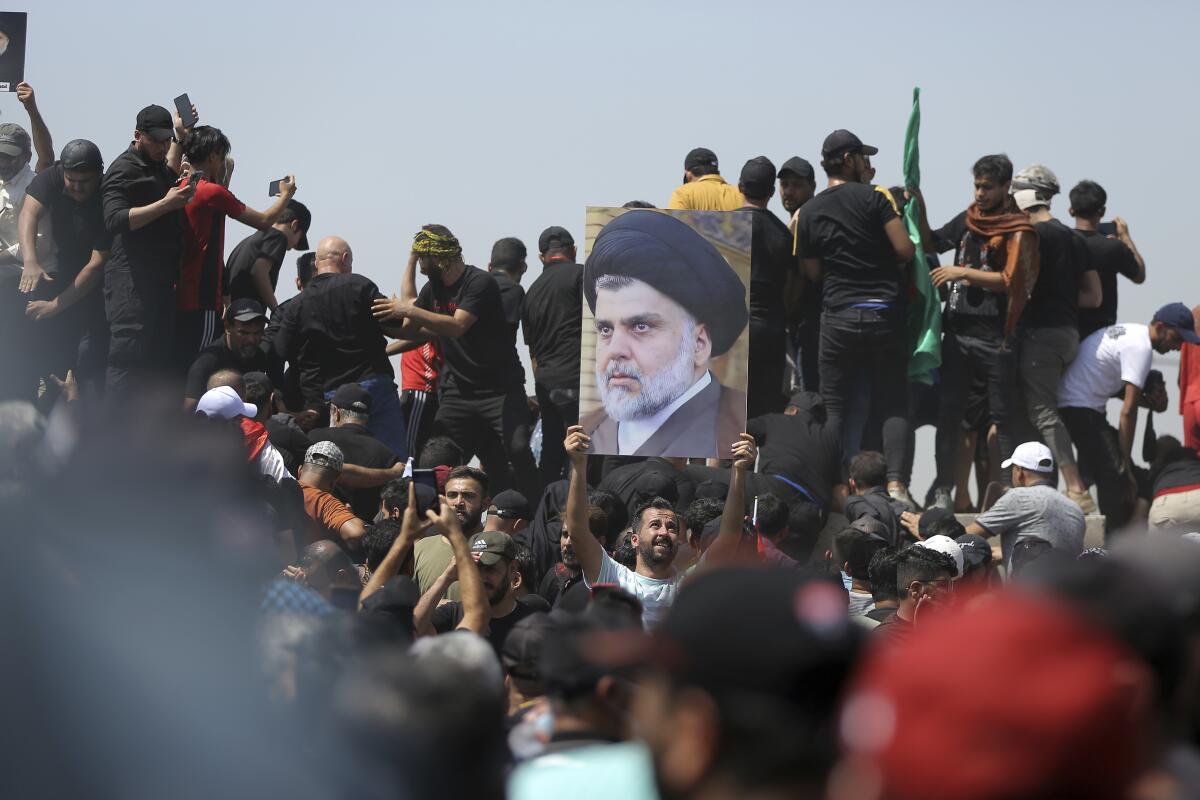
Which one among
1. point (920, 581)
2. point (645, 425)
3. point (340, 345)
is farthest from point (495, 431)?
point (920, 581)

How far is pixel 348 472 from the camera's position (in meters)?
7.80

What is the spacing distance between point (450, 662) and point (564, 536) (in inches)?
152

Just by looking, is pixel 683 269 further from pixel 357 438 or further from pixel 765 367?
pixel 357 438

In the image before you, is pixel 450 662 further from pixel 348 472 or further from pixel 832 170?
pixel 832 170

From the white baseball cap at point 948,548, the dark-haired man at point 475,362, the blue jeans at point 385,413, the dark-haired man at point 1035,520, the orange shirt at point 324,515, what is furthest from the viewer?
the dark-haired man at point 475,362

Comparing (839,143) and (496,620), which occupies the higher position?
(839,143)

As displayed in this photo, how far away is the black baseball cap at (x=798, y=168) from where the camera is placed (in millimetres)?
9664

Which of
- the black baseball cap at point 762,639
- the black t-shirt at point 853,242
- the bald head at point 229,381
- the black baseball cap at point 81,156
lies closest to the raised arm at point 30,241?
the black baseball cap at point 81,156

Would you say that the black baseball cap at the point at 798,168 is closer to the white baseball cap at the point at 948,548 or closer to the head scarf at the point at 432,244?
the head scarf at the point at 432,244

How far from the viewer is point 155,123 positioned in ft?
25.6

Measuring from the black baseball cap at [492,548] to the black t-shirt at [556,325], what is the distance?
3237mm

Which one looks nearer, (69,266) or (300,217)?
(69,266)

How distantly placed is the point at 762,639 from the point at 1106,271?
7.77m

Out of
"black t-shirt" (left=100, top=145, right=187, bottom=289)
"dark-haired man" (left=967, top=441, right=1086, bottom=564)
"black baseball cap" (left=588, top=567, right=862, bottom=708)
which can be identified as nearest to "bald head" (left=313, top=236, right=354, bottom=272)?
"black t-shirt" (left=100, top=145, right=187, bottom=289)
